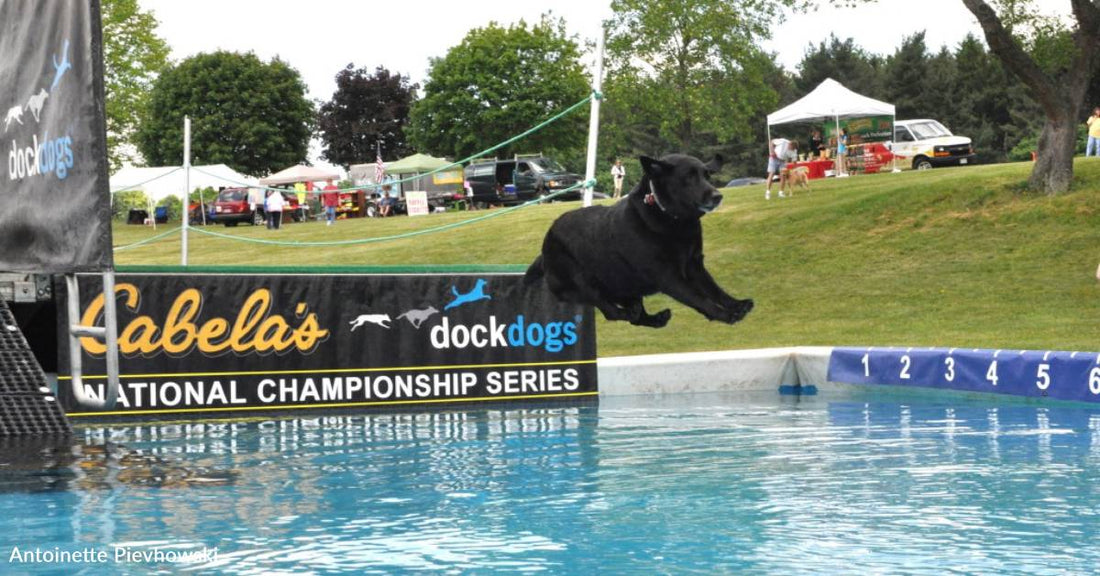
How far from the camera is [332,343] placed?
14.9 meters

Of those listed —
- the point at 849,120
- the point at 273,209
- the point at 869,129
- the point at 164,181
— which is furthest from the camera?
the point at 164,181

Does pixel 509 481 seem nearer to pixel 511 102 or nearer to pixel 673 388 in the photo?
pixel 673 388

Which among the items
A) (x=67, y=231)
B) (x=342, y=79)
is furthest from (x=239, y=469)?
(x=342, y=79)

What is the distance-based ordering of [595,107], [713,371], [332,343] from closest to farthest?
[595,107] → [332,343] → [713,371]

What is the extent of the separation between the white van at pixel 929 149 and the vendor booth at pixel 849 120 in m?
0.65

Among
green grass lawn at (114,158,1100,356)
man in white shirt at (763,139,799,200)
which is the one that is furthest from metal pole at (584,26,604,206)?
man in white shirt at (763,139,799,200)

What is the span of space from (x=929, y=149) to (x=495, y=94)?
33626 millimetres

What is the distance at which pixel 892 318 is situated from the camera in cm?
2138

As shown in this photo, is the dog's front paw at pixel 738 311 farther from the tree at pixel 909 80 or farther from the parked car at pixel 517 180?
the tree at pixel 909 80

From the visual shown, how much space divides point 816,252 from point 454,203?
27.9 metres

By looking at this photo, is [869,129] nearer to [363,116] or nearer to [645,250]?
[645,250]

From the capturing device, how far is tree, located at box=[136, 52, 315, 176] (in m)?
71.9

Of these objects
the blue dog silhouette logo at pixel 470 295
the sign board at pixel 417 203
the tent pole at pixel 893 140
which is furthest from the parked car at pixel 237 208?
the blue dog silhouette logo at pixel 470 295

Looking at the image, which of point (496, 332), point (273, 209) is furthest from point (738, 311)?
point (273, 209)
